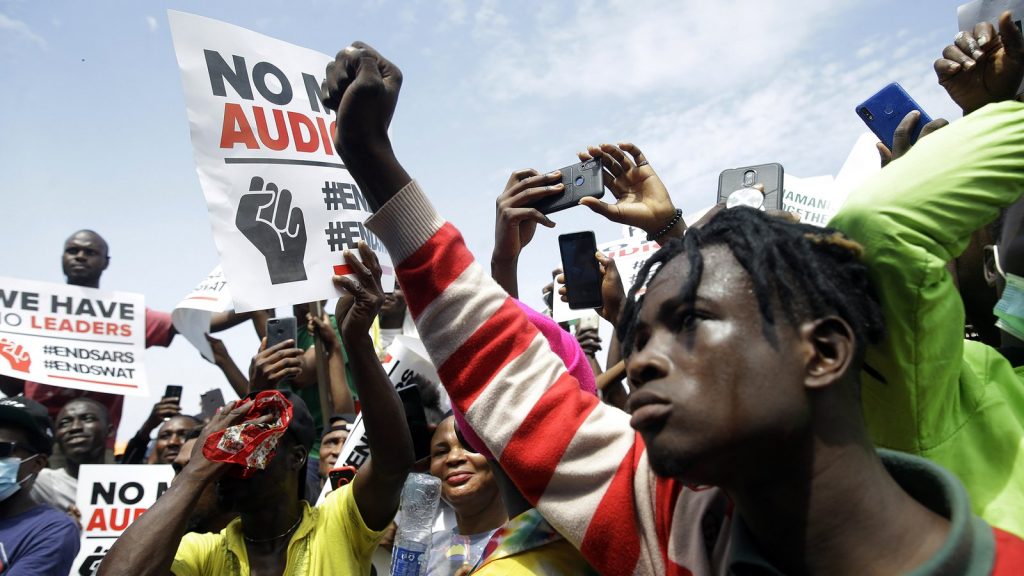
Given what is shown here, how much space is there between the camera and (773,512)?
1.49 metres

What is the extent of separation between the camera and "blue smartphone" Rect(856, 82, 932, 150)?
270 centimetres

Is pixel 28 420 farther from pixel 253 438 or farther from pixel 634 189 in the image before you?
pixel 634 189

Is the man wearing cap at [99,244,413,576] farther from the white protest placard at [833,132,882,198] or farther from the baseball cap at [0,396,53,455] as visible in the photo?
the white protest placard at [833,132,882,198]

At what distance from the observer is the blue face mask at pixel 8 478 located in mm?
4090

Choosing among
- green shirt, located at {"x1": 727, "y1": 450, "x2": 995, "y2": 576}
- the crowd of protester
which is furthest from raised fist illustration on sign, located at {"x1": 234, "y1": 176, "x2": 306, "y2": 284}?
green shirt, located at {"x1": 727, "y1": 450, "x2": 995, "y2": 576}

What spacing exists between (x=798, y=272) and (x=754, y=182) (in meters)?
1.30

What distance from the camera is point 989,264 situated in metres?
2.35

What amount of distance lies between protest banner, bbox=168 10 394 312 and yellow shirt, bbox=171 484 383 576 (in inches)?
38.6

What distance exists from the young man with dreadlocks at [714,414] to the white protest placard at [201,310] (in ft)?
17.4

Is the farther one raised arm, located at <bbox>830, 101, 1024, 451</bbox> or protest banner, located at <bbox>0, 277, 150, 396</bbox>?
protest banner, located at <bbox>0, 277, 150, 396</bbox>

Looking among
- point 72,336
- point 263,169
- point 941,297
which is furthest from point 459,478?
point 72,336

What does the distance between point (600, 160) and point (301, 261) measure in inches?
70.0

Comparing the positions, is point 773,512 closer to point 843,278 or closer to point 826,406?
point 826,406

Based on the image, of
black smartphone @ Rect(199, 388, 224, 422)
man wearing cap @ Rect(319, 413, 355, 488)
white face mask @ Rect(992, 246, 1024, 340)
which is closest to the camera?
white face mask @ Rect(992, 246, 1024, 340)
